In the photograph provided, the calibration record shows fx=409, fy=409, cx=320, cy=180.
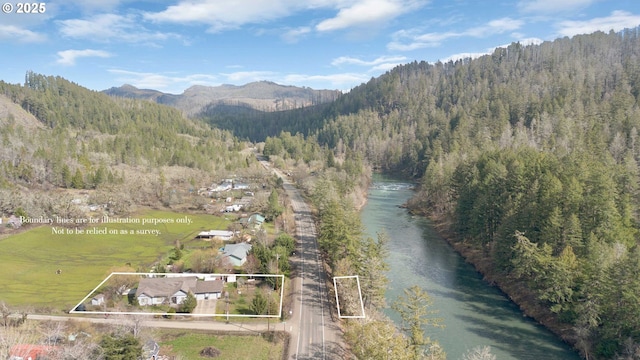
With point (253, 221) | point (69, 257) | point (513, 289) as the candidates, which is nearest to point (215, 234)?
point (253, 221)

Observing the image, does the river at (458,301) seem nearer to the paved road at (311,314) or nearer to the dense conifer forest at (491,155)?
the dense conifer forest at (491,155)

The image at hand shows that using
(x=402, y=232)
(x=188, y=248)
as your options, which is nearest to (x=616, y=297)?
(x=402, y=232)

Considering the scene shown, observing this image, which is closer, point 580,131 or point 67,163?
point 580,131

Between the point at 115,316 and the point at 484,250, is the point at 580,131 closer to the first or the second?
the point at 484,250

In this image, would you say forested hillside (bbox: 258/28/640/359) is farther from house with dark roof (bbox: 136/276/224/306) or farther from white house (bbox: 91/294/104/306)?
white house (bbox: 91/294/104/306)

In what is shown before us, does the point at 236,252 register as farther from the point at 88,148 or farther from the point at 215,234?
the point at 88,148

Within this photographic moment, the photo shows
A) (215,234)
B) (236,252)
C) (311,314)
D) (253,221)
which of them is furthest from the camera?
(253,221)
